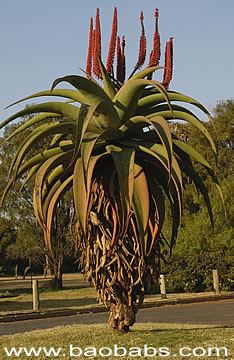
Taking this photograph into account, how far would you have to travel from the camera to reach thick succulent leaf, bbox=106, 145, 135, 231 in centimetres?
671

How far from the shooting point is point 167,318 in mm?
15281

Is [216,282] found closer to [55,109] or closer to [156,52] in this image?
[156,52]

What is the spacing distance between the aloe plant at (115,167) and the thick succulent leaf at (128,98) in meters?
0.01

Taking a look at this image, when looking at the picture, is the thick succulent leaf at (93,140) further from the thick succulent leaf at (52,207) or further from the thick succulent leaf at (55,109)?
the thick succulent leaf at (52,207)

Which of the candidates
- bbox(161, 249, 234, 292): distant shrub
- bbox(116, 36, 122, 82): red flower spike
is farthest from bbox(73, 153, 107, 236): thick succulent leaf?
bbox(161, 249, 234, 292): distant shrub

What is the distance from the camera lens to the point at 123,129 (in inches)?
293

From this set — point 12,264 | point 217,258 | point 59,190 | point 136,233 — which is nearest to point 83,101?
point 59,190

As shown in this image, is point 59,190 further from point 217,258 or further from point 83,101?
point 217,258

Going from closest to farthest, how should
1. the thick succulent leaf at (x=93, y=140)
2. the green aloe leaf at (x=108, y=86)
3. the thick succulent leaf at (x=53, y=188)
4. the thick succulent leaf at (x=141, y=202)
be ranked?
the thick succulent leaf at (x=93, y=140) < the thick succulent leaf at (x=141, y=202) < the green aloe leaf at (x=108, y=86) < the thick succulent leaf at (x=53, y=188)

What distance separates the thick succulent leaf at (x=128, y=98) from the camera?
714 centimetres

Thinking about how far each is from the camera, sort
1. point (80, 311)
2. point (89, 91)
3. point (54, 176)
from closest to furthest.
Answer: point (89, 91) → point (54, 176) → point (80, 311)

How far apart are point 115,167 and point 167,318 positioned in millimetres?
8868

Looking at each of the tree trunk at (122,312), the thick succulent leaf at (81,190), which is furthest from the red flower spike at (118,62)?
the tree trunk at (122,312)

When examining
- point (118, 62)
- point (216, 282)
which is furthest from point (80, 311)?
point (118, 62)
